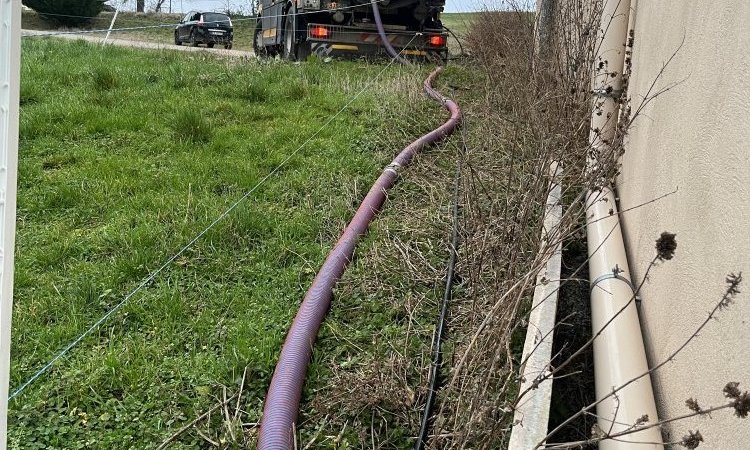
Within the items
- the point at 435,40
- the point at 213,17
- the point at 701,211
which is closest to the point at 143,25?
the point at 213,17

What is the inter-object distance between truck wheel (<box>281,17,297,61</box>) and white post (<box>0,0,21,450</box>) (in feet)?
35.2

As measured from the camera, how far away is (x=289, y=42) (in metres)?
11.6

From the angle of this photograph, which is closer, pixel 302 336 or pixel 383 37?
pixel 302 336

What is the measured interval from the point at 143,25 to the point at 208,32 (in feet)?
34.3

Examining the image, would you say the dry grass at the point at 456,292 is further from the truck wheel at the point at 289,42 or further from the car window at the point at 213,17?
the car window at the point at 213,17

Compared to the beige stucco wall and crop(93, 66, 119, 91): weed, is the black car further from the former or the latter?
the beige stucco wall

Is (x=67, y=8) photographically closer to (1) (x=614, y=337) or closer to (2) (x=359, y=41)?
(2) (x=359, y=41)

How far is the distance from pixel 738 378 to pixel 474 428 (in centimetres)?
76

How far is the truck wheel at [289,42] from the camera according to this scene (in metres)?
11.4

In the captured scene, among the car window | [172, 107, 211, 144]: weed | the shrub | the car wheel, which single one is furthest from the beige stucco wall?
the shrub

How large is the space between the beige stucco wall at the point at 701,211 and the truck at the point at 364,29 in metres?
7.93

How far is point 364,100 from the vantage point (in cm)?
652

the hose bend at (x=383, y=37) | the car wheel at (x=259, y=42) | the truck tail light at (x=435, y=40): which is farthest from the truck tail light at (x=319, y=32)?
the car wheel at (x=259, y=42)

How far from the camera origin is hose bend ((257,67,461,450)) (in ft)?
6.72
